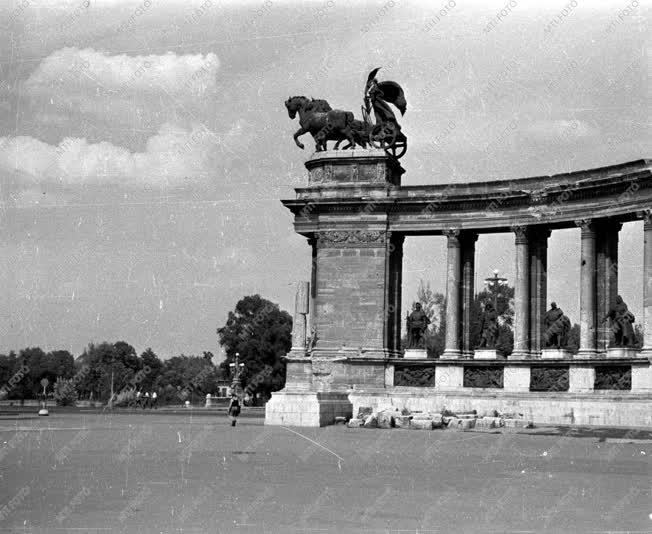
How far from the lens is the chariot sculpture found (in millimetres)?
53594

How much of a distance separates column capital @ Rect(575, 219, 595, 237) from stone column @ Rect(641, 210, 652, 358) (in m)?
3.04

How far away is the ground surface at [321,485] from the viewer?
1473cm

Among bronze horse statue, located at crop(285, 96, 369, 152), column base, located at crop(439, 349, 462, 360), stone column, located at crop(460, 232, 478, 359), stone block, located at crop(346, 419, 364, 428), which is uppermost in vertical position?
bronze horse statue, located at crop(285, 96, 369, 152)

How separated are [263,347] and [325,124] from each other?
53.3m

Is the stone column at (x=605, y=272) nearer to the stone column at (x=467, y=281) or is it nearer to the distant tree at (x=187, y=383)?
the stone column at (x=467, y=281)

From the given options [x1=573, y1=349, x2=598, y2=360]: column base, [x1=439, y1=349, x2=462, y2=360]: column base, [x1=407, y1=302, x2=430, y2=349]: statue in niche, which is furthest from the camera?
[x1=407, y1=302, x2=430, y2=349]: statue in niche

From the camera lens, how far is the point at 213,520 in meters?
14.8

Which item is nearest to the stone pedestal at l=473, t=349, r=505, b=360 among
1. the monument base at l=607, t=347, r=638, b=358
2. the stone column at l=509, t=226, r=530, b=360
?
the stone column at l=509, t=226, r=530, b=360

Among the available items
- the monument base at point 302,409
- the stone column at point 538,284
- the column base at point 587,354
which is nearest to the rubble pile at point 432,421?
the monument base at point 302,409

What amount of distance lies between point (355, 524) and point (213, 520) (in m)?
1.92

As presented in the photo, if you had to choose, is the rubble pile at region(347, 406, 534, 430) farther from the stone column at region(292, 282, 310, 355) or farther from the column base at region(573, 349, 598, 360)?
the stone column at region(292, 282, 310, 355)

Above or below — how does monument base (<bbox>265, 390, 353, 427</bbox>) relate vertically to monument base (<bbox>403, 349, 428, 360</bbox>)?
below

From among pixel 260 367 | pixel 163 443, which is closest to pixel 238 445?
pixel 163 443

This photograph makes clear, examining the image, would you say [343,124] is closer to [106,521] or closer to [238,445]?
[238,445]
